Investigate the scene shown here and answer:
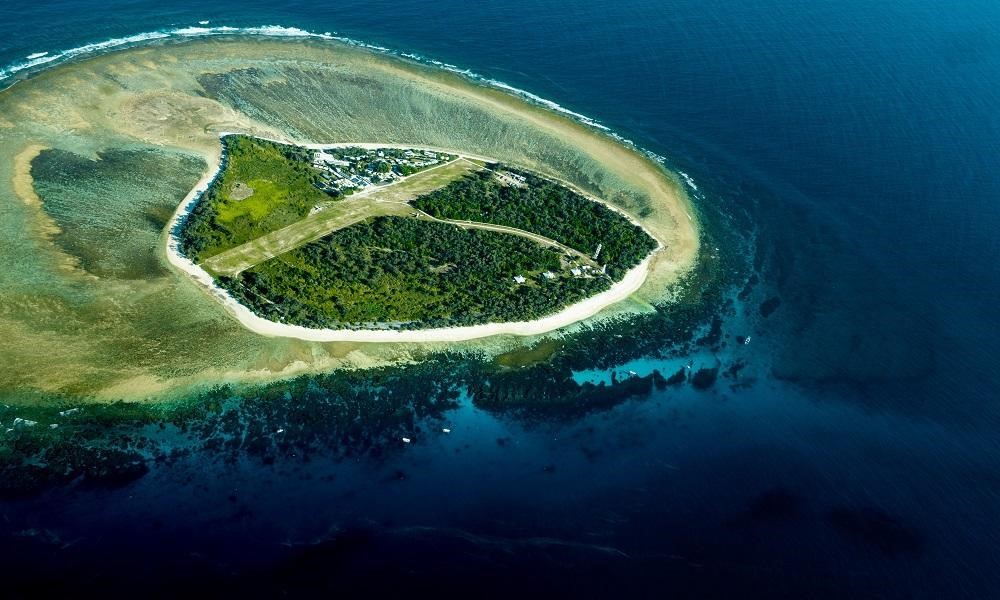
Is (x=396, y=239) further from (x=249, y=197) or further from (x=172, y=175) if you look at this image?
(x=172, y=175)

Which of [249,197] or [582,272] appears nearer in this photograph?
[582,272]

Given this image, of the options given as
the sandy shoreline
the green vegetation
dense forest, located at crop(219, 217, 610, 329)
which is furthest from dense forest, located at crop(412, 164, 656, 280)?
the sandy shoreline

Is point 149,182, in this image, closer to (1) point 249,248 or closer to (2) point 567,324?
(1) point 249,248

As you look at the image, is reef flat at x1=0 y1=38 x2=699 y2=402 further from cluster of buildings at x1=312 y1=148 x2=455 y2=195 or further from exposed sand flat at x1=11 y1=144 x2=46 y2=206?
cluster of buildings at x1=312 y1=148 x2=455 y2=195

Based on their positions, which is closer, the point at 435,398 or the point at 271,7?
the point at 435,398

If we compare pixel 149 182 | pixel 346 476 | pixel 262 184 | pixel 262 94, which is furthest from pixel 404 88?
pixel 346 476

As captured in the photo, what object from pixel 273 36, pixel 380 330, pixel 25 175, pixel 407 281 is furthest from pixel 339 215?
pixel 273 36
